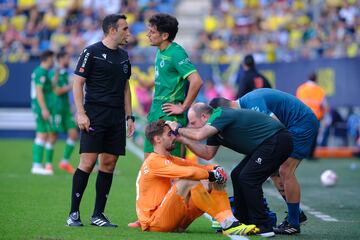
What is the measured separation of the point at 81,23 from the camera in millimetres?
31297

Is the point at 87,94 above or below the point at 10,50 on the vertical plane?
above

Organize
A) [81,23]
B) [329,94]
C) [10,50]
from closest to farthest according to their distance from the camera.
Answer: [329,94] → [10,50] → [81,23]

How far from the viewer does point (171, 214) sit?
916 centimetres

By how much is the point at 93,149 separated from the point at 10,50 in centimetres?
2025

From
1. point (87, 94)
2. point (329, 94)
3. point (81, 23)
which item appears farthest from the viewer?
point (81, 23)

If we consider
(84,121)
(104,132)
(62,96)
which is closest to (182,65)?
(104,132)

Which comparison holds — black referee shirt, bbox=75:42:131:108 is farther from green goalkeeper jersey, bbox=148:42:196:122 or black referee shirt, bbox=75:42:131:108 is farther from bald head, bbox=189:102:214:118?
bald head, bbox=189:102:214:118

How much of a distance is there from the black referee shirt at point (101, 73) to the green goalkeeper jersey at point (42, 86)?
7157 millimetres

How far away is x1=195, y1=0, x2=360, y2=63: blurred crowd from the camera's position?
83.0ft

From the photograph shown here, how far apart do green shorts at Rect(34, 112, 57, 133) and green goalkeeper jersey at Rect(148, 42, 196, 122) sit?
24.6 ft

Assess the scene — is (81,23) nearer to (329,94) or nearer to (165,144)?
(329,94)

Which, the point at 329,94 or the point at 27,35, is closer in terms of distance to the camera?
the point at 329,94

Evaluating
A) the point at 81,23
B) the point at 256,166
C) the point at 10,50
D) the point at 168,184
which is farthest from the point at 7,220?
the point at 81,23

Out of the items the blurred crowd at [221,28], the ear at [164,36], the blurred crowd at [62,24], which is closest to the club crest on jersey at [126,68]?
the ear at [164,36]
